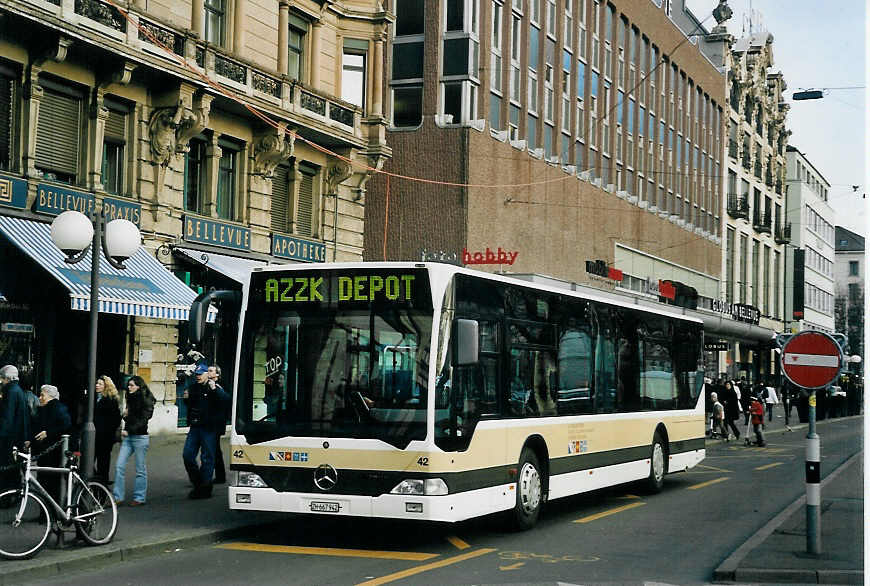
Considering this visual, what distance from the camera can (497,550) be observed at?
1180cm

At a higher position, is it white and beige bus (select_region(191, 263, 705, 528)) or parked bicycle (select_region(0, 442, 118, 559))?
white and beige bus (select_region(191, 263, 705, 528))

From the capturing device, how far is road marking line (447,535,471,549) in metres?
12.2

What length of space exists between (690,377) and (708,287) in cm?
5239

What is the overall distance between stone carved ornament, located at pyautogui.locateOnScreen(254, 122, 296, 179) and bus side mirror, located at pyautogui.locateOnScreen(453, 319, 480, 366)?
15.9 meters

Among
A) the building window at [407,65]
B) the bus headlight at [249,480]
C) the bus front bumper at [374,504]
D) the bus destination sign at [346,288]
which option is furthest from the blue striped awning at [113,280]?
the building window at [407,65]

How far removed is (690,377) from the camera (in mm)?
19953

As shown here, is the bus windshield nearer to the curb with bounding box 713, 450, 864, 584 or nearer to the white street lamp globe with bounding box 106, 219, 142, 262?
the white street lamp globe with bounding box 106, 219, 142, 262

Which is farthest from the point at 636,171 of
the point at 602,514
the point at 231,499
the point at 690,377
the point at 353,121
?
the point at 231,499

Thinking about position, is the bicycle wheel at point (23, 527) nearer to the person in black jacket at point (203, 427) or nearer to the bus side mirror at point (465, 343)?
the bus side mirror at point (465, 343)

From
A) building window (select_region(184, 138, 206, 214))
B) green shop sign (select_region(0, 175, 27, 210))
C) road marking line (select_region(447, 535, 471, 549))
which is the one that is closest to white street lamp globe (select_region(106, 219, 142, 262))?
road marking line (select_region(447, 535, 471, 549))

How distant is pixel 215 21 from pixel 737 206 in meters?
53.8

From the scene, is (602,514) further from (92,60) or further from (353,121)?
(353,121)

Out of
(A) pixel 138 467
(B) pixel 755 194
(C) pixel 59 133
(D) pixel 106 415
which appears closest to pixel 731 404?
(C) pixel 59 133

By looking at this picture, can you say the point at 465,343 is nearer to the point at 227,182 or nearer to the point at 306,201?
the point at 227,182
